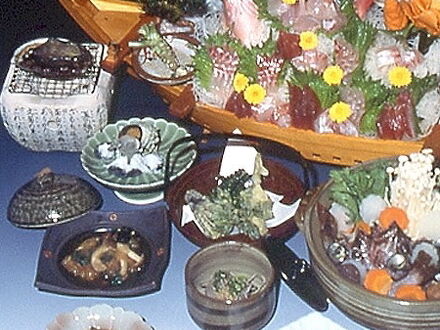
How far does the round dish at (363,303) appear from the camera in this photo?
1303 mm

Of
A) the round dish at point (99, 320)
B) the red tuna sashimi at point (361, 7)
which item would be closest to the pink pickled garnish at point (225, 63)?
the red tuna sashimi at point (361, 7)

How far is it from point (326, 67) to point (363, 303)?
0.49m

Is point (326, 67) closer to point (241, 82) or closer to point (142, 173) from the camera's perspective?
point (241, 82)

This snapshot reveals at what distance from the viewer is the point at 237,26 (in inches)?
68.2

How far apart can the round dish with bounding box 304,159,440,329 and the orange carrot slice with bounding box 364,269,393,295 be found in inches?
1.3

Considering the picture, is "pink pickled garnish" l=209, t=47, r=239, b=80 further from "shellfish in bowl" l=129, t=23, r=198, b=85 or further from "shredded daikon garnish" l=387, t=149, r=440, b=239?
"shredded daikon garnish" l=387, t=149, r=440, b=239

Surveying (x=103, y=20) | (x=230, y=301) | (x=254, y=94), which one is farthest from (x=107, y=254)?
(x=103, y=20)

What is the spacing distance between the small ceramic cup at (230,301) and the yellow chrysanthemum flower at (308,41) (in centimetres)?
40

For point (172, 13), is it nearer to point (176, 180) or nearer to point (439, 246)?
point (176, 180)

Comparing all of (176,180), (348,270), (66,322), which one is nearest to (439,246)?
(348,270)

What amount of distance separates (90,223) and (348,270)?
45 centimetres

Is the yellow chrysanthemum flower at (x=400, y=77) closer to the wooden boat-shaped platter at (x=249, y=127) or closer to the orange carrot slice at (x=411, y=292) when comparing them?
the wooden boat-shaped platter at (x=249, y=127)

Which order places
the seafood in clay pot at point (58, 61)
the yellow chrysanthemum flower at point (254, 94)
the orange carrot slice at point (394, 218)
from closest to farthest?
the orange carrot slice at point (394, 218) → the yellow chrysanthemum flower at point (254, 94) → the seafood in clay pot at point (58, 61)

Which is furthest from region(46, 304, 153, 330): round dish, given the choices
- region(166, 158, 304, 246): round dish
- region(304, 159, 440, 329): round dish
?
region(304, 159, 440, 329): round dish
